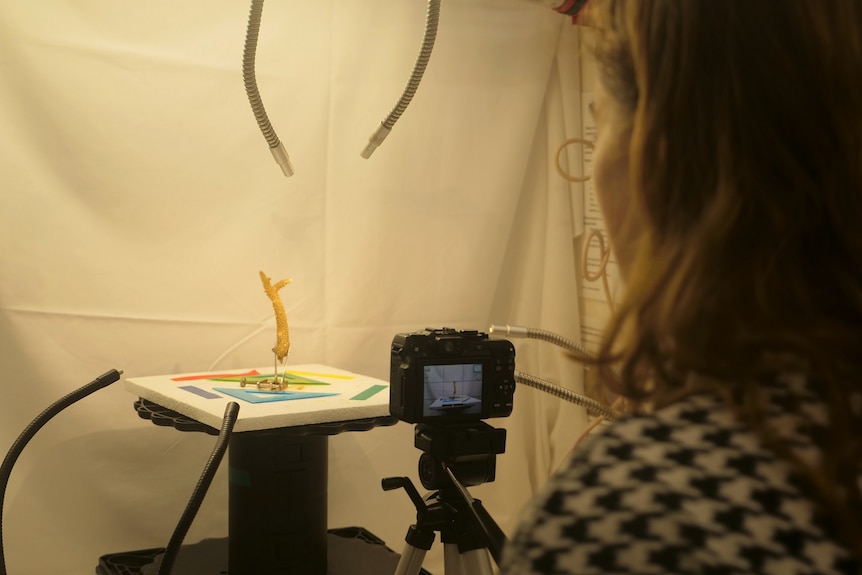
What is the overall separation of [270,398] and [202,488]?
245mm

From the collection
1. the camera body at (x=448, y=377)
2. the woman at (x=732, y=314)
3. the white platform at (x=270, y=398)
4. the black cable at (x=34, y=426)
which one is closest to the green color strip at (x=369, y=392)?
the white platform at (x=270, y=398)

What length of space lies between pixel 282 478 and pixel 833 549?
1.12 m

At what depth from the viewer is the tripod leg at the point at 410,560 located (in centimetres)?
117

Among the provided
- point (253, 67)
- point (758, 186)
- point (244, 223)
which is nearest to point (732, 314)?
point (758, 186)

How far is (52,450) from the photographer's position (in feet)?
5.59

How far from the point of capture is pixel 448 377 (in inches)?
46.1

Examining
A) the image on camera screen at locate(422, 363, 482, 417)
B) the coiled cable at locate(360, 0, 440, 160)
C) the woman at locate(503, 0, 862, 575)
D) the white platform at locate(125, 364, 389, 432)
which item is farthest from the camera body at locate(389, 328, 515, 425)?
the woman at locate(503, 0, 862, 575)

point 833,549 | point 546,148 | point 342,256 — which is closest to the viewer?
point 833,549

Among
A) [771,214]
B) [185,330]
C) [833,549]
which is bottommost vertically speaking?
[185,330]

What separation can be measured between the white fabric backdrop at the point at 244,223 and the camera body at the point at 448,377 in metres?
0.78

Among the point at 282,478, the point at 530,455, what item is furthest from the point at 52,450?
the point at 530,455

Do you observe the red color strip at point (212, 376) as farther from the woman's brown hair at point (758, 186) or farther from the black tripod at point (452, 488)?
the woman's brown hair at point (758, 186)

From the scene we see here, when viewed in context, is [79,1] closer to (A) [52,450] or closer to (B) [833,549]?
(A) [52,450]

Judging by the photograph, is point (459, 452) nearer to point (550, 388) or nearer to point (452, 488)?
point (452, 488)
